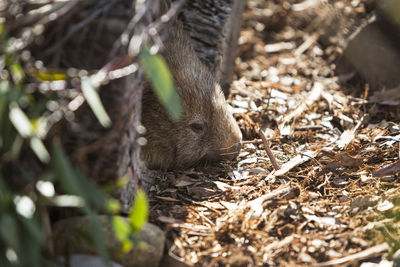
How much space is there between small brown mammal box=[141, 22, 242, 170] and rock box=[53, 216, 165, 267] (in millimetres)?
1009

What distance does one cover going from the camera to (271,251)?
8.35 feet

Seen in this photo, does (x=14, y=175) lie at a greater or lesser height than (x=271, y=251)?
greater

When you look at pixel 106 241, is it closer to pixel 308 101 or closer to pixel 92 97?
pixel 92 97

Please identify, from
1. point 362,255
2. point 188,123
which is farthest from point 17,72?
point 362,255

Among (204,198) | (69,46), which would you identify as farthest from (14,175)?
(204,198)

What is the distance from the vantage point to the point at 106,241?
228 centimetres

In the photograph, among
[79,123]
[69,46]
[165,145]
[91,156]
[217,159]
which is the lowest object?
[217,159]

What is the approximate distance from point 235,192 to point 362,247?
930mm

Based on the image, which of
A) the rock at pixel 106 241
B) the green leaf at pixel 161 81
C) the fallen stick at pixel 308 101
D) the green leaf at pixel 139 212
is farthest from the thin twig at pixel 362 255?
the fallen stick at pixel 308 101

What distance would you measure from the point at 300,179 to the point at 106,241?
1536 mm

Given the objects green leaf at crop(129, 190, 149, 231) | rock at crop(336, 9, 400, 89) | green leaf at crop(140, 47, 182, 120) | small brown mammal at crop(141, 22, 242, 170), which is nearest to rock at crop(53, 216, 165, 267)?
green leaf at crop(129, 190, 149, 231)

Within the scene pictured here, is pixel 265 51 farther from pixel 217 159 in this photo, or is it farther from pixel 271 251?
pixel 271 251

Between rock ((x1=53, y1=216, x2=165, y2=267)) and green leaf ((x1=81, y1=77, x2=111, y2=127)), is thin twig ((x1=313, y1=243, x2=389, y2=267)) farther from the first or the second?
green leaf ((x1=81, y1=77, x2=111, y2=127))

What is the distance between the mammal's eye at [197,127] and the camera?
3.50 meters
